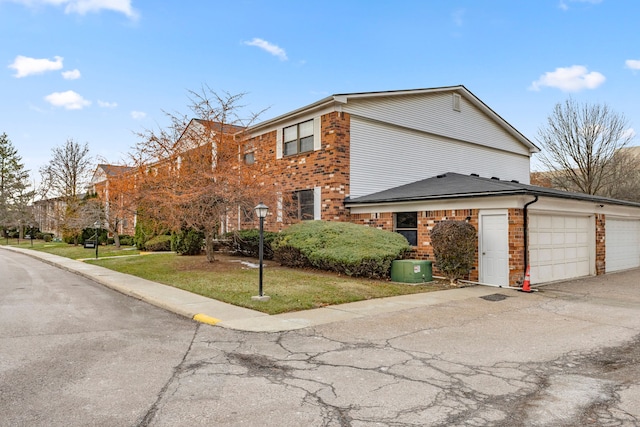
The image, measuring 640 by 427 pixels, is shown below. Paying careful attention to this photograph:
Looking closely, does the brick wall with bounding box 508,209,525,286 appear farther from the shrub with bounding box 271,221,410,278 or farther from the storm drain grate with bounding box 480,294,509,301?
the shrub with bounding box 271,221,410,278

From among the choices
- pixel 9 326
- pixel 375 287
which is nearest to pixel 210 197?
pixel 375 287

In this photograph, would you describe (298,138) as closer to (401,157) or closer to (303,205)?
(303,205)

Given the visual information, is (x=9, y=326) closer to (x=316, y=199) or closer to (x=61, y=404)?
(x=61, y=404)

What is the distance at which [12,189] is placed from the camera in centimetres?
4984

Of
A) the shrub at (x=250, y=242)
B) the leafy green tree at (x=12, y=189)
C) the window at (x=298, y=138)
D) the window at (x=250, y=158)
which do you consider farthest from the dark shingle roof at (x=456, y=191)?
the leafy green tree at (x=12, y=189)

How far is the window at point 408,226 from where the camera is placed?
49.1 feet

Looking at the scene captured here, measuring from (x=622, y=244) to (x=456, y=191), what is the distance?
30.7 ft

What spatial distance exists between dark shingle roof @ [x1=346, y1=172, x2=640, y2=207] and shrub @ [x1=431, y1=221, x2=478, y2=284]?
1222 mm

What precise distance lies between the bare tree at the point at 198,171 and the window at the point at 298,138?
2387mm

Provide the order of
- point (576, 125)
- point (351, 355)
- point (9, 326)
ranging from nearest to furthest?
point (351, 355)
point (9, 326)
point (576, 125)

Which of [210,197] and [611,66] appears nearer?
[210,197]

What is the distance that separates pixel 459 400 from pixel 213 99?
576 inches

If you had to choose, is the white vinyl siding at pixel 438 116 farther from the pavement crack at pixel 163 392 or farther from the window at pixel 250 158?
the pavement crack at pixel 163 392

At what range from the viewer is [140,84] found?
59.0ft
